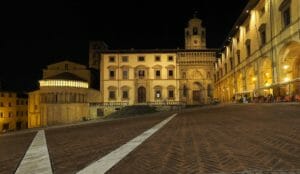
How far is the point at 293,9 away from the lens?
19.5 meters

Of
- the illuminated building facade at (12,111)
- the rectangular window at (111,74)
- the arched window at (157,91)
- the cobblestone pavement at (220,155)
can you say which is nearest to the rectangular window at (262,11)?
the cobblestone pavement at (220,155)

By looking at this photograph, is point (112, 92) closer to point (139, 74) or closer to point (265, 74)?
point (139, 74)

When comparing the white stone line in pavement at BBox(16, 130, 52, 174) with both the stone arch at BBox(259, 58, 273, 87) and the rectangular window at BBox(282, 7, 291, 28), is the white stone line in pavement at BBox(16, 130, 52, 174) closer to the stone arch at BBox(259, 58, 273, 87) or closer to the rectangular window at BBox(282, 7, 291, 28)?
the rectangular window at BBox(282, 7, 291, 28)

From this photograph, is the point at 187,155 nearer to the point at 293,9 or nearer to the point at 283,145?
the point at 283,145

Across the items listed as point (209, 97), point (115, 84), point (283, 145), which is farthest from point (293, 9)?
point (115, 84)

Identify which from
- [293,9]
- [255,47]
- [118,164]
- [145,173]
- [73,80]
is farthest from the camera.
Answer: [73,80]

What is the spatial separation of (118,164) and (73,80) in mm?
43597

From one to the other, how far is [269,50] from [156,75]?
1034 inches

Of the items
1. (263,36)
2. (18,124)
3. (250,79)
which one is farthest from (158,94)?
(18,124)

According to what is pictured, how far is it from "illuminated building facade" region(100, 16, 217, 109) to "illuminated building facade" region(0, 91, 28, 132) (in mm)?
28847

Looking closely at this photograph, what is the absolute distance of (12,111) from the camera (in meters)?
61.7

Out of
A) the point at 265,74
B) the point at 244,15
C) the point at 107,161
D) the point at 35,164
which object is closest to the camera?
the point at 107,161

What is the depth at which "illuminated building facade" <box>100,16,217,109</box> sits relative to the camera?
4784cm

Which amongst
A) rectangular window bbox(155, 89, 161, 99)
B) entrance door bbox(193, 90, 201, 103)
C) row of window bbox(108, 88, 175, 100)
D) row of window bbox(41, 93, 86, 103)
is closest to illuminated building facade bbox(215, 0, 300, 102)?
entrance door bbox(193, 90, 201, 103)
